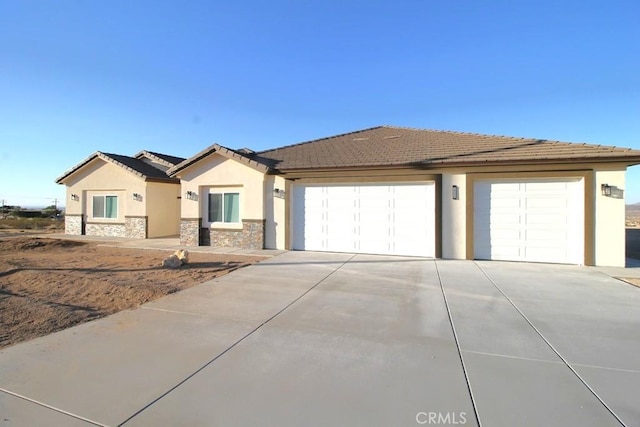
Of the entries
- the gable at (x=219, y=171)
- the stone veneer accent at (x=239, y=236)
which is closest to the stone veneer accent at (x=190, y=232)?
the stone veneer accent at (x=239, y=236)

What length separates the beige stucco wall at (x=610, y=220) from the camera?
9.16m

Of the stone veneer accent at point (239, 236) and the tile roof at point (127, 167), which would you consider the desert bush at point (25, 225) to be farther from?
the stone veneer accent at point (239, 236)

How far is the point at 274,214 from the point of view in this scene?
12.4 metres

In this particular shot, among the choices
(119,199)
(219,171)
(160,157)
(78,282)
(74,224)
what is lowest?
(78,282)

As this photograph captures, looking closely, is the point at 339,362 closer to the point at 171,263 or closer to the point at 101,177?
the point at 171,263

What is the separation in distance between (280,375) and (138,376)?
1.48 m

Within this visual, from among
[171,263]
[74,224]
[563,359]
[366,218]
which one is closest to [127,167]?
[74,224]

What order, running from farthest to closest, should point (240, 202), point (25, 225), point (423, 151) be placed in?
point (25, 225), point (240, 202), point (423, 151)

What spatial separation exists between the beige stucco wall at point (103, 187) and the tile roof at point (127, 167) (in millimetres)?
261

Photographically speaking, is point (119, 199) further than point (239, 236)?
Yes

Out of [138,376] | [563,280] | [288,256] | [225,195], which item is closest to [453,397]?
[138,376]

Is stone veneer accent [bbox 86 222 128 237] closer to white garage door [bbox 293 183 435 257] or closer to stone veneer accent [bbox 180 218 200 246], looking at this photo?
stone veneer accent [bbox 180 218 200 246]

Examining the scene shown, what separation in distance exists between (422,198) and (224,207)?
26.1 feet

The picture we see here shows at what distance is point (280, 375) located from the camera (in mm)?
3385
